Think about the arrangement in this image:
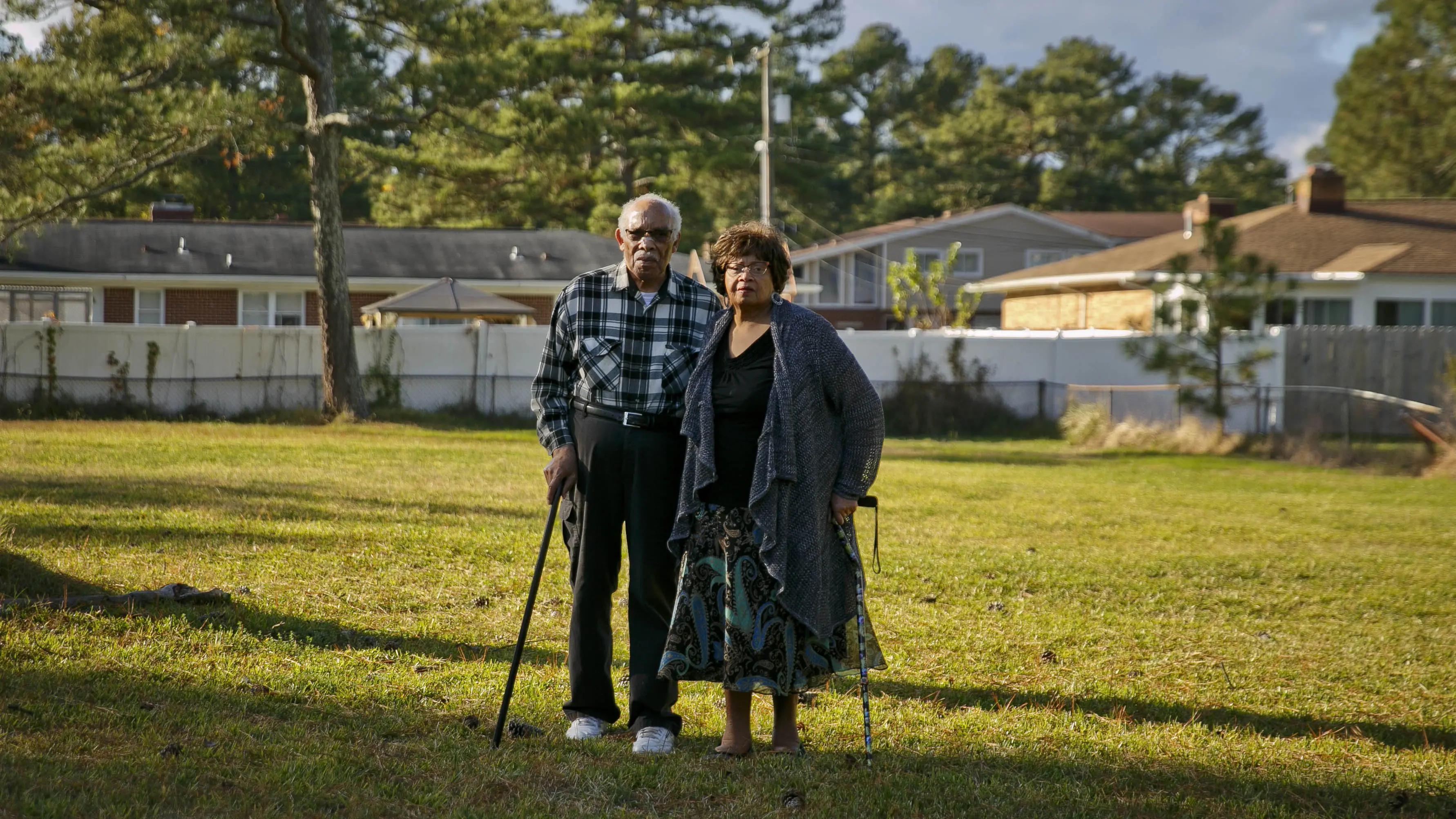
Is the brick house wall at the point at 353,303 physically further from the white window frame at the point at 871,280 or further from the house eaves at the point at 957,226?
the white window frame at the point at 871,280

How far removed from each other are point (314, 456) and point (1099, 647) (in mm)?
10944

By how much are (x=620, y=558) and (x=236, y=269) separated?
28776 millimetres

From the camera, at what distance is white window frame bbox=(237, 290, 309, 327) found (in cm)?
3166

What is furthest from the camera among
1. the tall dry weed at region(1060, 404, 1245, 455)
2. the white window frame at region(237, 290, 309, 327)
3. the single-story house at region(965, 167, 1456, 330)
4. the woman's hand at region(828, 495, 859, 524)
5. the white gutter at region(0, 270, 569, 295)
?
the white window frame at region(237, 290, 309, 327)

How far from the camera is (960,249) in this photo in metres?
43.0

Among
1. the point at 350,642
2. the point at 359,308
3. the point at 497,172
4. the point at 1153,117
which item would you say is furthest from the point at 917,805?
the point at 1153,117

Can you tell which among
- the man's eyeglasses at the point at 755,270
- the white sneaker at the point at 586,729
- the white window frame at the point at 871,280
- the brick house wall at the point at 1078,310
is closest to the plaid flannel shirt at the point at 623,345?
the man's eyeglasses at the point at 755,270

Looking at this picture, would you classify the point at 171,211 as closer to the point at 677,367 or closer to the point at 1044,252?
the point at 1044,252

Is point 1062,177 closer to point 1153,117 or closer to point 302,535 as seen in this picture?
point 1153,117

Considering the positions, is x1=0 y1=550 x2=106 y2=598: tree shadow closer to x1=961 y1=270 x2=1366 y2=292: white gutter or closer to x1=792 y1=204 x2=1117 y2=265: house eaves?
x1=961 y1=270 x2=1366 y2=292: white gutter

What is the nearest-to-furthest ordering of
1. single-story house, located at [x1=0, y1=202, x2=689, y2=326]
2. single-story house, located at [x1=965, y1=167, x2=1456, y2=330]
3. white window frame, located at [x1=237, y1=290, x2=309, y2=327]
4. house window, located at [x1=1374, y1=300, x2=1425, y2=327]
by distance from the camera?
1. single-story house, located at [x1=965, y1=167, x2=1456, y2=330]
2. house window, located at [x1=1374, y1=300, x2=1425, y2=327]
3. single-story house, located at [x1=0, y1=202, x2=689, y2=326]
4. white window frame, located at [x1=237, y1=290, x2=309, y2=327]

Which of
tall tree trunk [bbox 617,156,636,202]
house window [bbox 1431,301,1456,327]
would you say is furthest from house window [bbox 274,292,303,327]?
house window [bbox 1431,301,1456,327]

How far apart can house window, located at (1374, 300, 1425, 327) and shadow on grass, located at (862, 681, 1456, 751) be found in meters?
24.2

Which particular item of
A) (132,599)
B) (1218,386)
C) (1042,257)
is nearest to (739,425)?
(132,599)
